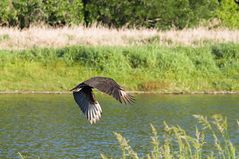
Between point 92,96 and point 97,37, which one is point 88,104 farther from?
point 97,37

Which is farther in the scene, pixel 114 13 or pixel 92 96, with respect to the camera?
pixel 114 13

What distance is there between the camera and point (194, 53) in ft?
100

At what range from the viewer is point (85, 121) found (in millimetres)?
20984

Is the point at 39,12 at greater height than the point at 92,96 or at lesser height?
lesser

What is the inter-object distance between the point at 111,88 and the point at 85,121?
11.9 meters

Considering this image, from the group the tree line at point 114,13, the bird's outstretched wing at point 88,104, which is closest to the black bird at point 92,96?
the bird's outstretched wing at point 88,104

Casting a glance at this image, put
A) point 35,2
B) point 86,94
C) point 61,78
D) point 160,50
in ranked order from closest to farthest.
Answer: point 86,94 < point 61,78 < point 160,50 < point 35,2

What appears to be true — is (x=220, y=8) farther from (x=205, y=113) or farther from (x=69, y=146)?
(x=69, y=146)

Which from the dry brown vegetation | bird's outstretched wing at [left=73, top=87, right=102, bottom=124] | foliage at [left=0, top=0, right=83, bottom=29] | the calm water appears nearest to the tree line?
foliage at [left=0, top=0, right=83, bottom=29]

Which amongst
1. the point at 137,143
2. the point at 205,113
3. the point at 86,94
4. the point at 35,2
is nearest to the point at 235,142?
the point at 137,143

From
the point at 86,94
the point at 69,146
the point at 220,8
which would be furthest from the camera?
the point at 220,8

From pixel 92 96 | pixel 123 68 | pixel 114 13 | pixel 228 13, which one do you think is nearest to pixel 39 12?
pixel 114 13

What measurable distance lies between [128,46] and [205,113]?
8.96m

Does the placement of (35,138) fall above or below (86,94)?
below
